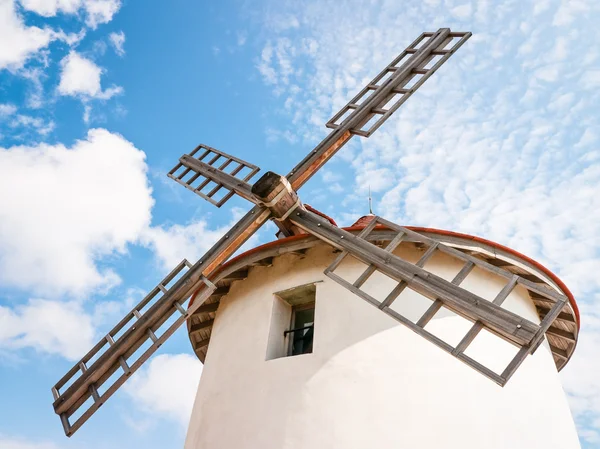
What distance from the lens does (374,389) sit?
555 centimetres

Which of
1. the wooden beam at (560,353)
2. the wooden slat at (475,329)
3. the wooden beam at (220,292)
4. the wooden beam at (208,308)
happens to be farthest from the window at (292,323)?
the wooden beam at (560,353)

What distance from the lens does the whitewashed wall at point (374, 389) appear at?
5.28 meters

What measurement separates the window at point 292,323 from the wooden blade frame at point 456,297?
105 centimetres

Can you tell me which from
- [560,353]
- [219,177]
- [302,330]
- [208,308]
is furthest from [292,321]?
[560,353]

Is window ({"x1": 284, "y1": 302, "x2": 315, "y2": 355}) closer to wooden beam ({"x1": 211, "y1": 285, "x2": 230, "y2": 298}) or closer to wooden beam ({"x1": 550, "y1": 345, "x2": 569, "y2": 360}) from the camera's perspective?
wooden beam ({"x1": 211, "y1": 285, "x2": 230, "y2": 298})

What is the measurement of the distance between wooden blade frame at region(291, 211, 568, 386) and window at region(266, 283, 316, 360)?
105cm

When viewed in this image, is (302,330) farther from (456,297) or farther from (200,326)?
(456,297)

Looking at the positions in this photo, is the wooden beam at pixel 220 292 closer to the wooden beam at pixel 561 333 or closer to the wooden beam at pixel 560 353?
the wooden beam at pixel 561 333

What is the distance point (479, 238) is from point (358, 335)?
206 cm

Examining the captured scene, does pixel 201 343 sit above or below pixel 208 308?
below

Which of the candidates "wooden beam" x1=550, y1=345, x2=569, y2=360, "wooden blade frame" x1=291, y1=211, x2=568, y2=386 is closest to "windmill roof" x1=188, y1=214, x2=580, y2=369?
"wooden beam" x1=550, y1=345, x2=569, y2=360

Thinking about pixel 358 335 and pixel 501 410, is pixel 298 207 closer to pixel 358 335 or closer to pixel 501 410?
pixel 358 335

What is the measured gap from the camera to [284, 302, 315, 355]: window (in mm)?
6691

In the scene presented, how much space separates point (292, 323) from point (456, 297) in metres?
2.84
